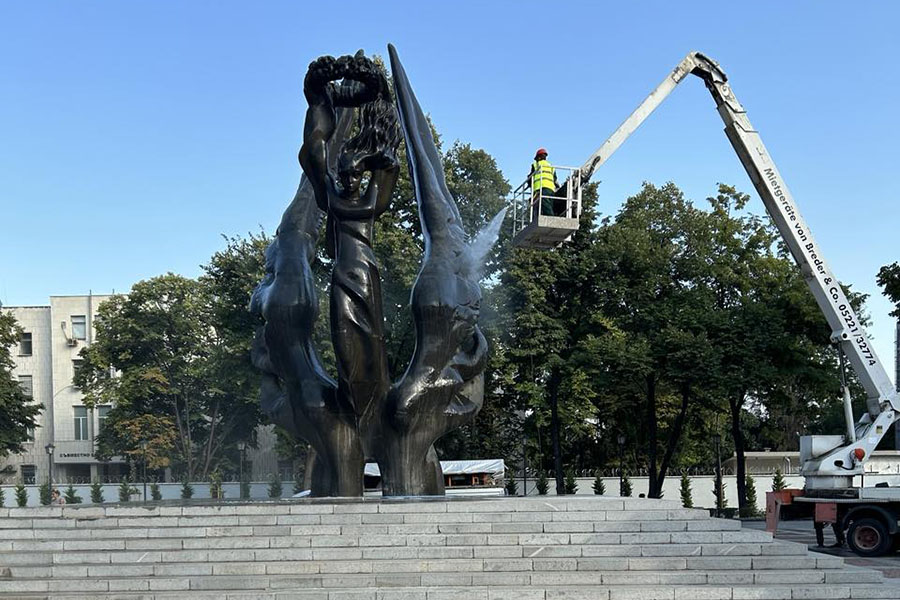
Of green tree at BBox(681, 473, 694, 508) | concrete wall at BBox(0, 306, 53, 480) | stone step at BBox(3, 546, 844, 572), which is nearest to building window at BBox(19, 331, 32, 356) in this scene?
concrete wall at BBox(0, 306, 53, 480)

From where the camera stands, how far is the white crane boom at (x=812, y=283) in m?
20.1

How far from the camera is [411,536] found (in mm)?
12242

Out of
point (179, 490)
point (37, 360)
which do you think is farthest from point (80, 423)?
Answer: point (179, 490)

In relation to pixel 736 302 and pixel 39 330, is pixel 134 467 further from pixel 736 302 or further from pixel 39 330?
pixel 736 302

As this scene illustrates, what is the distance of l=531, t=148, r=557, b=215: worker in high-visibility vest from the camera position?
1967cm

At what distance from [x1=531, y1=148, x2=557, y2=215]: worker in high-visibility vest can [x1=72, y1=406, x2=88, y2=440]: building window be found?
40.3 meters

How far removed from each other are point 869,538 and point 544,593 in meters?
10.9

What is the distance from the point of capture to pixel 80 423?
53.5 m

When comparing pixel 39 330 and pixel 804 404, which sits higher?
pixel 39 330

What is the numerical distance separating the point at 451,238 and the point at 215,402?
30.6 m

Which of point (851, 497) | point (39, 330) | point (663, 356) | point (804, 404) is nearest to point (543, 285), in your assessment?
point (663, 356)

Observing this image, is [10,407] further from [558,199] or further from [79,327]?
[558,199]

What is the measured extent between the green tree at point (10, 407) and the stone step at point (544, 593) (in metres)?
34.1

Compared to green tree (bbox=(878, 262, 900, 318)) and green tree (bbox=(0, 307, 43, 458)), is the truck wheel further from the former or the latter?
green tree (bbox=(0, 307, 43, 458))
